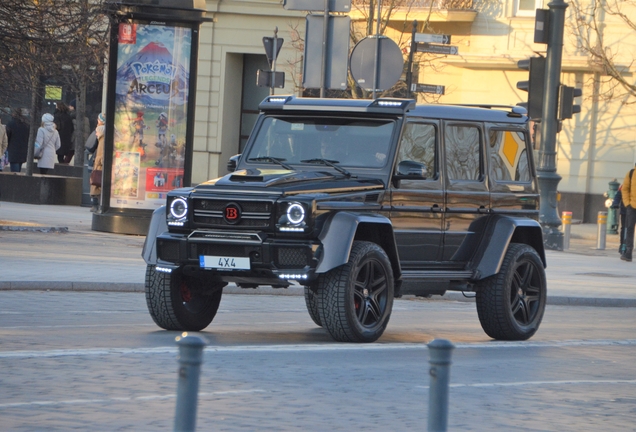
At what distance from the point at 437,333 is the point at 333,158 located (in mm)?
1995

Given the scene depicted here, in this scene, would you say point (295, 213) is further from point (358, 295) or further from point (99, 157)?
point (99, 157)

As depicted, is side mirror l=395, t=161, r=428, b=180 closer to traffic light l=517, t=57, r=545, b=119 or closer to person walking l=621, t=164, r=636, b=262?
traffic light l=517, t=57, r=545, b=119

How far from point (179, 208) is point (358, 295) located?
1.52m

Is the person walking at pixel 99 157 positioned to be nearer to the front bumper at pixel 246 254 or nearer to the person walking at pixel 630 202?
the person walking at pixel 630 202

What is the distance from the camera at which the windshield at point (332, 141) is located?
1068cm

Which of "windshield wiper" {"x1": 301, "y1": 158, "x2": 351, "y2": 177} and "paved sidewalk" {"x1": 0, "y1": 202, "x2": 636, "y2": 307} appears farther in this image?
"paved sidewalk" {"x1": 0, "y1": 202, "x2": 636, "y2": 307}

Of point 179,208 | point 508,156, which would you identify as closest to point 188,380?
point 179,208

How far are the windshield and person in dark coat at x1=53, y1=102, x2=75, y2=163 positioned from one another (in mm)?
24651

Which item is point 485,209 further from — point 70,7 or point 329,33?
point 70,7

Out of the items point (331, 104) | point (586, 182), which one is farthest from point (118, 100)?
point (586, 182)

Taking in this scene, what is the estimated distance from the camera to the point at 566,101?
901 inches

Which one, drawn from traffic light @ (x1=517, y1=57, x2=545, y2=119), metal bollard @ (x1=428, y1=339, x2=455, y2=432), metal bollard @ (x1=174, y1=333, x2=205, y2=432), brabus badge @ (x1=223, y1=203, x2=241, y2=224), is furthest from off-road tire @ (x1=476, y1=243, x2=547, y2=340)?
traffic light @ (x1=517, y1=57, x2=545, y2=119)

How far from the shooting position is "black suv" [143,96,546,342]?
31.3ft

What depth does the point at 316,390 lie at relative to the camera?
7633mm
